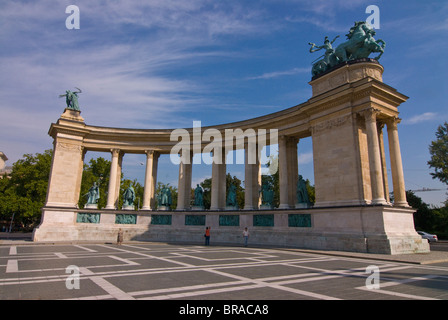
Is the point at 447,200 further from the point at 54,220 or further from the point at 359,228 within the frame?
the point at 54,220

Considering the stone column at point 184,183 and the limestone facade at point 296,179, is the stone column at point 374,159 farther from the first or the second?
the stone column at point 184,183

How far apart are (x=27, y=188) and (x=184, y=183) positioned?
38936 millimetres

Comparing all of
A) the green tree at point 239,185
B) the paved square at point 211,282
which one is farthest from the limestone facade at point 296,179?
the green tree at point 239,185

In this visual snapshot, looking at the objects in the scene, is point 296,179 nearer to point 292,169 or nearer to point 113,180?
point 292,169

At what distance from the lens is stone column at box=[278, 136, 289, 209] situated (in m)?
30.4

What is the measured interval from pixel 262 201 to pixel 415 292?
24.6 m

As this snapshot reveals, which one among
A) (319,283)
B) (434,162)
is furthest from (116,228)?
(434,162)

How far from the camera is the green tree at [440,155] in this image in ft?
161

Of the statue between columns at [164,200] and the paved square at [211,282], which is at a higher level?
the statue between columns at [164,200]

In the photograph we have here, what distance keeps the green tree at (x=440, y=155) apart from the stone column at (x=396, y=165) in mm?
30033

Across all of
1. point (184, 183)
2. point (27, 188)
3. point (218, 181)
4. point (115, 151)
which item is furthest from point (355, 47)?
point (27, 188)

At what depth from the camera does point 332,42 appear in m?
31.2

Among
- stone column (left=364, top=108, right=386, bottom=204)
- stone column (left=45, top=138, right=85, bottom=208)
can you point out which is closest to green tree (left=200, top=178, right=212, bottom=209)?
stone column (left=45, top=138, right=85, bottom=208)

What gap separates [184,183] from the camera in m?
38.5
